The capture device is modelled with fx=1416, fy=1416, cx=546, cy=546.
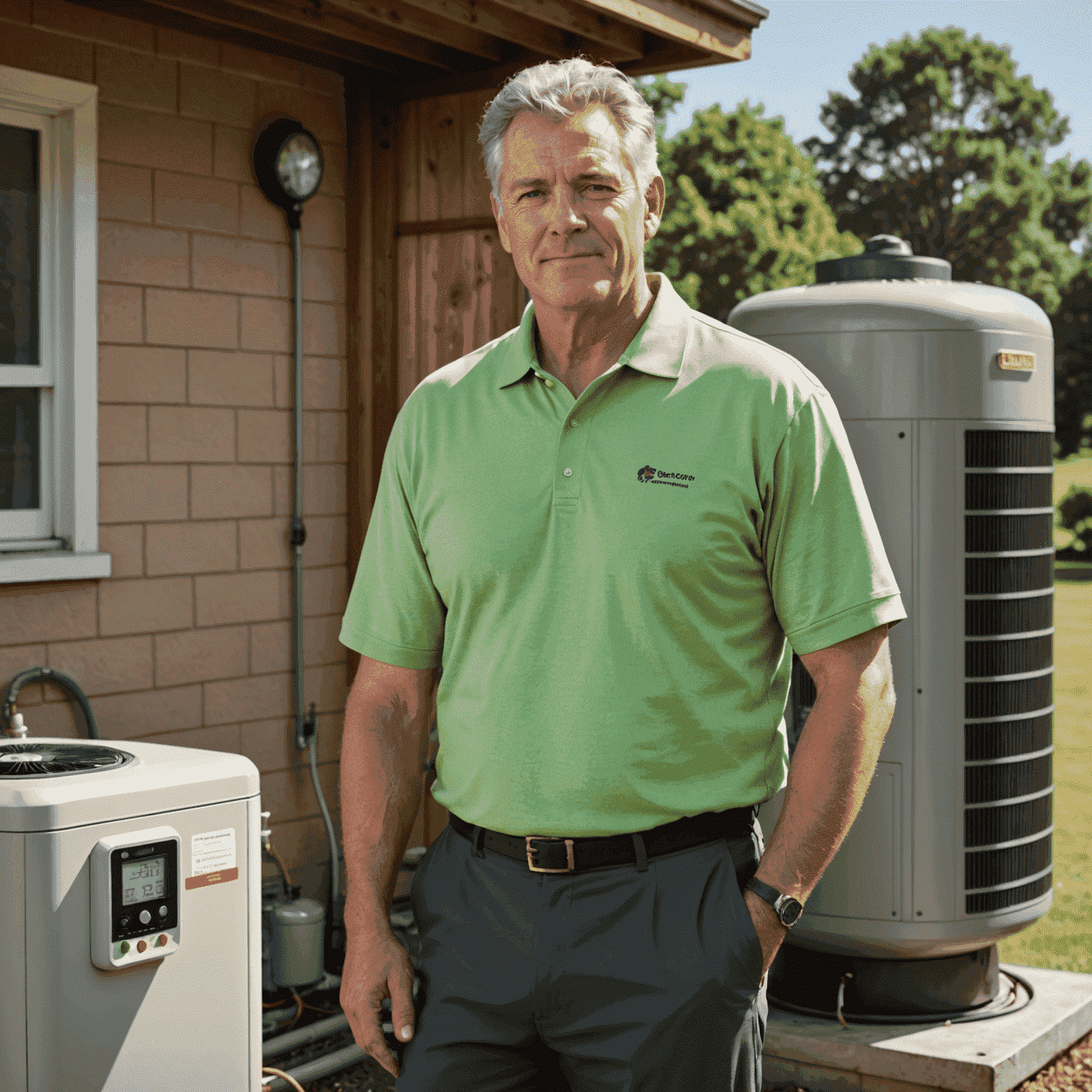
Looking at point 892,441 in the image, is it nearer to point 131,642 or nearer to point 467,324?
point 467,324

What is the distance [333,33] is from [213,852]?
107 inches

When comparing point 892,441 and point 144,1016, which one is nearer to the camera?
point 144,1016

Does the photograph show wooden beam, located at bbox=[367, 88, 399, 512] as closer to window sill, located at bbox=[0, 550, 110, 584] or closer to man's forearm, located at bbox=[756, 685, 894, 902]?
window sill, located at bbox=[0, 550, 110, 584]

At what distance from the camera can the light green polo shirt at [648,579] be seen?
1823 millimetres

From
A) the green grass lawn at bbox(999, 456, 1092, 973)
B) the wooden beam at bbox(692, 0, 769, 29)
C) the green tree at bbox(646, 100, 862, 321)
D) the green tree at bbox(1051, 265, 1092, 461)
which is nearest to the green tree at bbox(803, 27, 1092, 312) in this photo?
the green tree at bbox(1051, 265, 1092, 461)

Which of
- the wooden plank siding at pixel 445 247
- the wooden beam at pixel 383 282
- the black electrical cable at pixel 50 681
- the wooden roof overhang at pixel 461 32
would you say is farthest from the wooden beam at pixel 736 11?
the black electrical cable at pixel 50 681

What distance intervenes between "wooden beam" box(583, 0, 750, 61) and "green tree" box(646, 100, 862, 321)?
76.4 feet

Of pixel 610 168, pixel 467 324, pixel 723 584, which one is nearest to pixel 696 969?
pixel 723 584

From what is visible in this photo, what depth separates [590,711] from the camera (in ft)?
6.05

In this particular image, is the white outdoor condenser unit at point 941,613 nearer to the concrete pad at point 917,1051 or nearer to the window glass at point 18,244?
the concrete pad at point 917,1051

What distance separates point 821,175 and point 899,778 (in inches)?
1557

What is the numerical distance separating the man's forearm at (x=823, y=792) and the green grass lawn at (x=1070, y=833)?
11.4ft

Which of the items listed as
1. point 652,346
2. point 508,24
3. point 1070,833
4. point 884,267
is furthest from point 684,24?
point 1070,833

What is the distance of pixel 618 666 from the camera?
1832 millimetres
